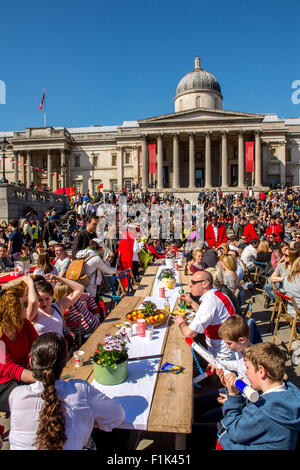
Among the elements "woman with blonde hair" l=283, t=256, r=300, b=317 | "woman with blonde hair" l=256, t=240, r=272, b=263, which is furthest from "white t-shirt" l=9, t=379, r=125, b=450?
"woman with blonde hair" l=256, t=240, r=272, b=263

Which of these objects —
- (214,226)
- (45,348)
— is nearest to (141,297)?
(45,348)

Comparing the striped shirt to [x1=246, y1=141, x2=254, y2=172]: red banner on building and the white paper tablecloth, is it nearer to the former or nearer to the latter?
the white paper tablecloth

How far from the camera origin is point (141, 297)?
207 inches

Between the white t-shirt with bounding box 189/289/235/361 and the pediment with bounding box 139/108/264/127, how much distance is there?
127ft

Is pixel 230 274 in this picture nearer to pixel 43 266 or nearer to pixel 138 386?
pixel 138 386

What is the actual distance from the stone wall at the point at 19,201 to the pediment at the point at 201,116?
20.8m

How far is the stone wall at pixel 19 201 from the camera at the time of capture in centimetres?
1600

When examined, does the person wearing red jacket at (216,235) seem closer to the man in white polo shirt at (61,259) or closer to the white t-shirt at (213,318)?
the man in white polo shirt at (61,259)

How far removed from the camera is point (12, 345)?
3055 mm

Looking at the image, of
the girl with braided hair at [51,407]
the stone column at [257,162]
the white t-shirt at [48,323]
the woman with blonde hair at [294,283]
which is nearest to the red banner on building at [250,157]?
the stone column at [257,162]

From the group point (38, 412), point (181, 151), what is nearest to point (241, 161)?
point (181, 151)

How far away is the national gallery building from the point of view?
38938 millimetres
